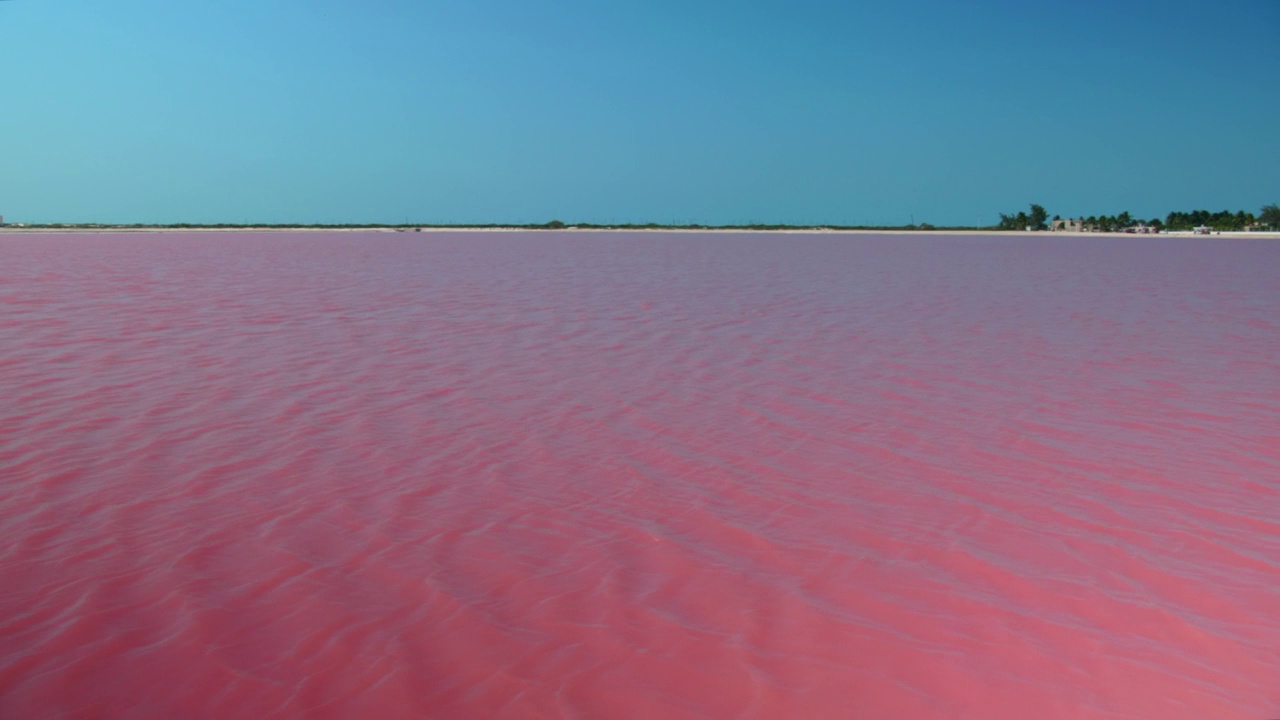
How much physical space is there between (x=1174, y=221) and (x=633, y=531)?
95524mm

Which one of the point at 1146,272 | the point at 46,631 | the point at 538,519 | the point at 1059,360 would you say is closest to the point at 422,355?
the point at 538,519

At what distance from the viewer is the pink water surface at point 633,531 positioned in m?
2.98

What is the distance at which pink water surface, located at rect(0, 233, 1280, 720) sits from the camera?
2.98 meters

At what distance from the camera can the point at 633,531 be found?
4.28 meters

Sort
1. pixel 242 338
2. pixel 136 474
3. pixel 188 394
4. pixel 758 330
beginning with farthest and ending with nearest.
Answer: pixel 758 330 < pixel 242 338 < pixel 188 394 < pixel 136 474

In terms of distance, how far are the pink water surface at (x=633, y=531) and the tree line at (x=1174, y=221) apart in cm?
8286

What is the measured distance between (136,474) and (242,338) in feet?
17.4

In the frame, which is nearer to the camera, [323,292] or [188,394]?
[188,394]

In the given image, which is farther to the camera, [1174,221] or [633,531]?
[1174,221]

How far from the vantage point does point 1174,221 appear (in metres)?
84.3

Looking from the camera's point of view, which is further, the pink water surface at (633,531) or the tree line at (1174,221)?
the tree line at (1174,221)

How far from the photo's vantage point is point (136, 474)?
4949 mm

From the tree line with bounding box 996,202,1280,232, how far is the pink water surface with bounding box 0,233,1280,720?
272 ft

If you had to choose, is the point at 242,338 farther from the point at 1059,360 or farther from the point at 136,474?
the point at 1059,360
